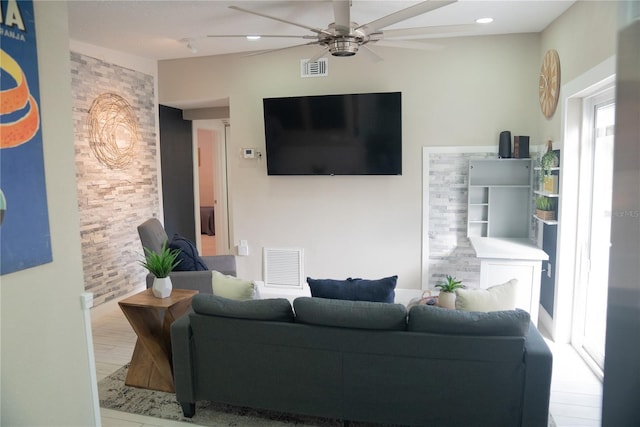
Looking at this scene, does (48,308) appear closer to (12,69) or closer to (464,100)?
(12,69)

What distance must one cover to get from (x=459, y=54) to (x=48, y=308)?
4.38 metres

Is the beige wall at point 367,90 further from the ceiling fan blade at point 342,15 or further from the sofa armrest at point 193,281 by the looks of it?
the ceiling fan blade at point 342,15

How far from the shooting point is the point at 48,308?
6.41 feet

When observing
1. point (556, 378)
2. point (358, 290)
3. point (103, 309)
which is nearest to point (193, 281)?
point (103, 309)

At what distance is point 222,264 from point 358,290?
8.18 ft

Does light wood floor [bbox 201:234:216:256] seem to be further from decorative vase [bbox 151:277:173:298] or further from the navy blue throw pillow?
decorative vase [bbox 151:277:173:298]

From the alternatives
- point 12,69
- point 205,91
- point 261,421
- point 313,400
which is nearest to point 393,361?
point 313,400

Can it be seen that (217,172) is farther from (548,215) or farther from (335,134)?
(548,215)

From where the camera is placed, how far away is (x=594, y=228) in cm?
362

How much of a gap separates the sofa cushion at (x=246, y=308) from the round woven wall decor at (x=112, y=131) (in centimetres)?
277

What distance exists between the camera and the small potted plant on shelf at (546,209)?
4004mm

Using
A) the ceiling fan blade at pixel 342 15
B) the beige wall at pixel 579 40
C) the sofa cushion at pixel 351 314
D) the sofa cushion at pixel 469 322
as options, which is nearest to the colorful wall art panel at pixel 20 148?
the sofa cushion at pixel 351 314

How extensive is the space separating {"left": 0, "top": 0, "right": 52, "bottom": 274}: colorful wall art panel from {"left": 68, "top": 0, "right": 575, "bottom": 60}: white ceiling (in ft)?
6.62

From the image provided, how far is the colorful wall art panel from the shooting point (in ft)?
5.59
